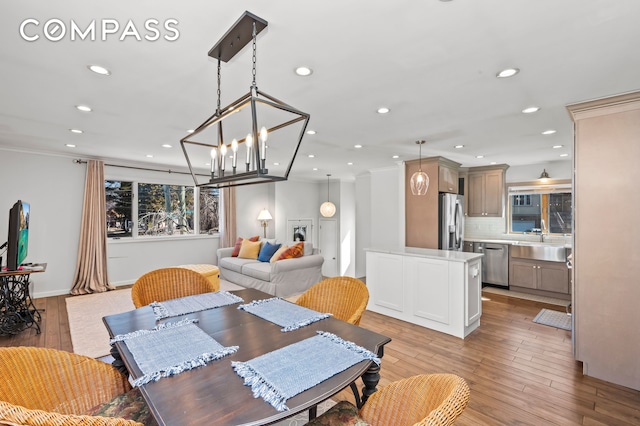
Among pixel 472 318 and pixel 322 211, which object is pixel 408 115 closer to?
pixel 472 318

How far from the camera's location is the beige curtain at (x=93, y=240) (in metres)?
5.35

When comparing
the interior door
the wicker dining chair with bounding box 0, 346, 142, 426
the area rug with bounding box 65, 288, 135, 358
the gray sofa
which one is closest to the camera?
the wicker dining chair with bounding box 0, 346, 142, 426

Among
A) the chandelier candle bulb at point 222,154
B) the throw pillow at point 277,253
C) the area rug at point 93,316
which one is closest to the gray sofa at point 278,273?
the throw pillow at point 277,253

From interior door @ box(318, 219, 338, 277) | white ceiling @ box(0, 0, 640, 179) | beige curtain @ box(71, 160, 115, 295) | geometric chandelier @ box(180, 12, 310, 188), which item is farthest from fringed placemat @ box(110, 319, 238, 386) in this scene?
interior door @ box(318, 219, 338, 277)

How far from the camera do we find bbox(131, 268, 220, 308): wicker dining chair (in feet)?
7.78

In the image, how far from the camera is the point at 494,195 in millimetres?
6078

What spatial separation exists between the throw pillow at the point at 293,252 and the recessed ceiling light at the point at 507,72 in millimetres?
4340

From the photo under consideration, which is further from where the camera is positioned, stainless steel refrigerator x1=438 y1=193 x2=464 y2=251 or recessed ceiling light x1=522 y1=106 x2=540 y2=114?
stainless steel refrigerator x1=438 y1=193 x2=464 y2=251

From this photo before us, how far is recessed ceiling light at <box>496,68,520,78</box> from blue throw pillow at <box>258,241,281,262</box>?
4.82 m

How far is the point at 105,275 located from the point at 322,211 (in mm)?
5104

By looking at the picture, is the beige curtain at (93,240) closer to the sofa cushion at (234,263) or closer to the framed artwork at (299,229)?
the sofa cushion at (234,263)

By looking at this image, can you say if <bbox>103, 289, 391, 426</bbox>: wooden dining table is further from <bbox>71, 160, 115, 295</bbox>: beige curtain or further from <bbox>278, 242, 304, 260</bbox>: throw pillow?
<bbox>71, 160, 115, 295</bbox>: beige curtain

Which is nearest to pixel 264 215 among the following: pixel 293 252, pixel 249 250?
pixel 249 250

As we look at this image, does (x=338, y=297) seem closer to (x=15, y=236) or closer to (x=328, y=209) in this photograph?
(x=15, y=236)
